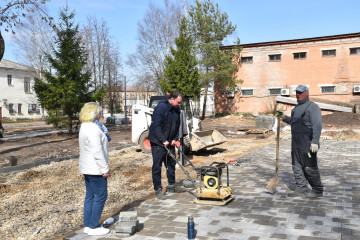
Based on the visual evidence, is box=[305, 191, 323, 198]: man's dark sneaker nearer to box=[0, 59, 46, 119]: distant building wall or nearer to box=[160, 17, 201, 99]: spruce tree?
box=[160, 17, 201, 99]: spruce tree

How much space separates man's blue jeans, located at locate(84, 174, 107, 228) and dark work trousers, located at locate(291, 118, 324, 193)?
11.7ft

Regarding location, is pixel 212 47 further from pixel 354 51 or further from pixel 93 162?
pixel 93 162

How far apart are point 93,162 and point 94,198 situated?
0.54 metres

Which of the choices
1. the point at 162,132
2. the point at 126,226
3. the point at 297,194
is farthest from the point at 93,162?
the point at 297,194

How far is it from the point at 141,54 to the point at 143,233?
122 ft

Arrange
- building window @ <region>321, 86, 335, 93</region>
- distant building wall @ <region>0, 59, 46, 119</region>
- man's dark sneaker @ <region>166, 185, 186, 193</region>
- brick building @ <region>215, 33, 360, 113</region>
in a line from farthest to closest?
distant building wall @ <region>0, 59, 46, 119</region> < building window @ <region>321, 86, 335, 93</region> < brick building @ <region>215, 33, 360, 113</region> < man's dark sneaker @ <region>166, 185, 186, 193</region>

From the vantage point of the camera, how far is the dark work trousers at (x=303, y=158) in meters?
5.96

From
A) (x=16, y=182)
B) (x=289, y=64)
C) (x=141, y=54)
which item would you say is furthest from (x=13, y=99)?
(x=16, y=182)

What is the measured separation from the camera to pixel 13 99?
50406mm

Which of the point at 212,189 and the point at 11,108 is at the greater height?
the point at 11,108

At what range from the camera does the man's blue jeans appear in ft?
14.6

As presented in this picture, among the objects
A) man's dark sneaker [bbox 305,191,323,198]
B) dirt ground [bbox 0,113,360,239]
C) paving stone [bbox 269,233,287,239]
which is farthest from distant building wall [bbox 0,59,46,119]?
paving stone [bbox 269,233,287,239]

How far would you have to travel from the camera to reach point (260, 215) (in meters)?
5.11

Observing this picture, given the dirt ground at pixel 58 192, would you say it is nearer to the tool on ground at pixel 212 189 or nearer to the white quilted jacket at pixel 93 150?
the white quilted jacket at pixel 93 150
